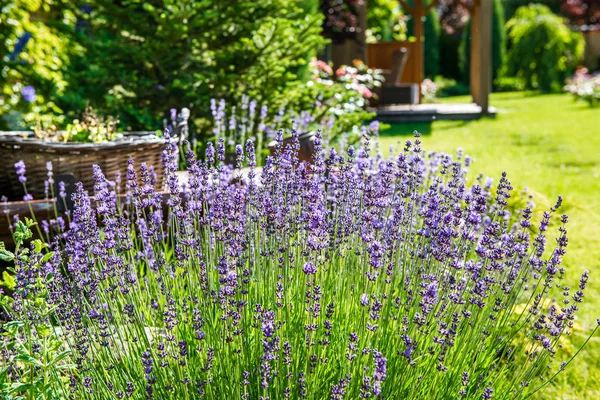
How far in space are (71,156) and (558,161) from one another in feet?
21.7

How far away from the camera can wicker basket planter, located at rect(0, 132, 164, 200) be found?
13.1ft

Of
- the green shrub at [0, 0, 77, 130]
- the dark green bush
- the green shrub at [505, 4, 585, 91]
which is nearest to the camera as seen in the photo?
the dark green bush

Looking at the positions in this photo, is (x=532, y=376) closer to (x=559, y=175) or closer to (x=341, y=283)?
(x=341, y=283)

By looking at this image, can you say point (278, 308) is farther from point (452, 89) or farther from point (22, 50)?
point (452, 89)

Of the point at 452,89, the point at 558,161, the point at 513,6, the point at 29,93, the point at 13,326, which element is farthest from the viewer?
the point at 513,6

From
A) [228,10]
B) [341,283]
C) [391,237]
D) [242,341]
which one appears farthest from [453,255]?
[228,10]

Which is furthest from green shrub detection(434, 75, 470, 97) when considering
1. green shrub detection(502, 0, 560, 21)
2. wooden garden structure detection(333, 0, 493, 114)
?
green shrub detection(502, 0, 560, 21)

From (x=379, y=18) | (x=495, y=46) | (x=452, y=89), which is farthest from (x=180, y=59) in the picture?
(x=495, y=46)

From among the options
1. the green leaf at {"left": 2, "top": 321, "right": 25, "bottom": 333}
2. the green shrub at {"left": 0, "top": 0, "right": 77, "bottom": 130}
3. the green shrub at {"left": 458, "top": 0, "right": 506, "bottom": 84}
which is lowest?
the green leaf at {"left": 2, "top": 321, "right": 25, "bottom": 333}

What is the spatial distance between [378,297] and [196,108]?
3606mm

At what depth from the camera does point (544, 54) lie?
21.7m

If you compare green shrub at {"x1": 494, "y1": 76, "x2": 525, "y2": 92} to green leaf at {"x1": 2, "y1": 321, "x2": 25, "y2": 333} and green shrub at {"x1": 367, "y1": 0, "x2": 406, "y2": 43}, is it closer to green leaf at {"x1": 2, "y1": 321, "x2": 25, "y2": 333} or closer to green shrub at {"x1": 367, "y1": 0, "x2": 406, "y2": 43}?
green shrub at {"x1": 367, "y1": 0, "x2": 406, "y2": 43}

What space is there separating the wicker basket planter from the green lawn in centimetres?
263

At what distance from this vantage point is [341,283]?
2.28m
